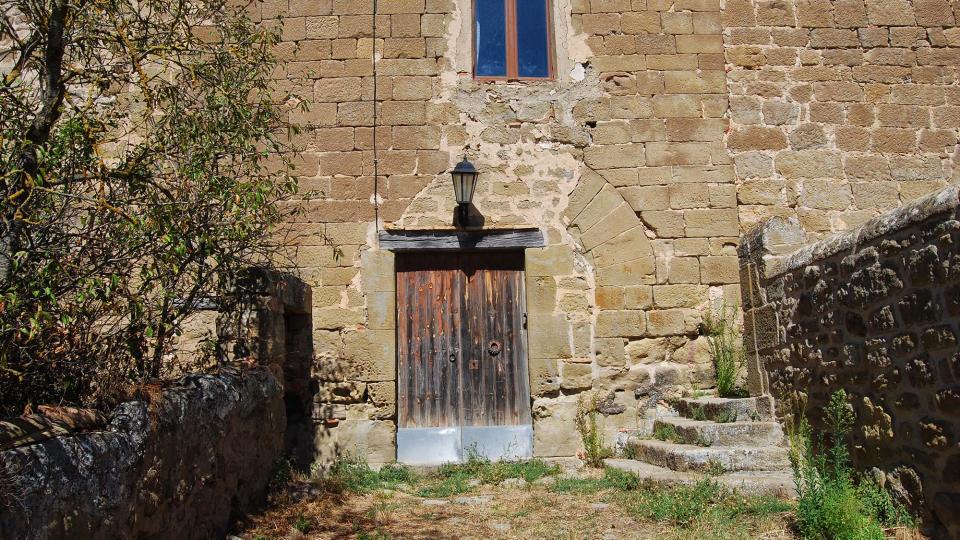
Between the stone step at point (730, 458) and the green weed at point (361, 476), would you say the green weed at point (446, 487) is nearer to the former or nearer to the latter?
the green weed at point (361, 476)

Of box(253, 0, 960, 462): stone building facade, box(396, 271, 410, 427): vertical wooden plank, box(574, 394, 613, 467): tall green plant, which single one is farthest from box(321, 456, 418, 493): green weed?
box(574, 394, 613, 467): tall green plant

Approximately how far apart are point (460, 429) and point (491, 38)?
3.60m

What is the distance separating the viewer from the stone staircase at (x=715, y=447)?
4719 millimetres

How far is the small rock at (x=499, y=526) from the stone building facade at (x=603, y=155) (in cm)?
189

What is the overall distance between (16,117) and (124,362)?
45.6 inches

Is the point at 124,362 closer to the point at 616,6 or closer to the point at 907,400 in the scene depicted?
the point at 907,400

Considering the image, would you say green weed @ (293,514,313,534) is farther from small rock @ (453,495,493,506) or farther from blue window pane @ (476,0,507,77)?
blue window pane @ (476,0,507,77)

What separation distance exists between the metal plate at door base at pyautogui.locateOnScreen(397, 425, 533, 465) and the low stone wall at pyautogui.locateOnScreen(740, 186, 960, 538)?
223 cm

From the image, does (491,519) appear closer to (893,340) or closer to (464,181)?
(893,340)

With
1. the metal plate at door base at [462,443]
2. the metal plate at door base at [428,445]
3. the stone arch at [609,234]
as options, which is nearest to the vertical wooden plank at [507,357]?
the metal plate at door base at [462,443]

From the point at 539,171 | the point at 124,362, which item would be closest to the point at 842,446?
the point at 539,171

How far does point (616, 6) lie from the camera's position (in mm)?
6781

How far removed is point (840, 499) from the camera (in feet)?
12.0

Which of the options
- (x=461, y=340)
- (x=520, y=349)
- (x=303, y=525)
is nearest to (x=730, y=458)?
(x=520, y=349)
